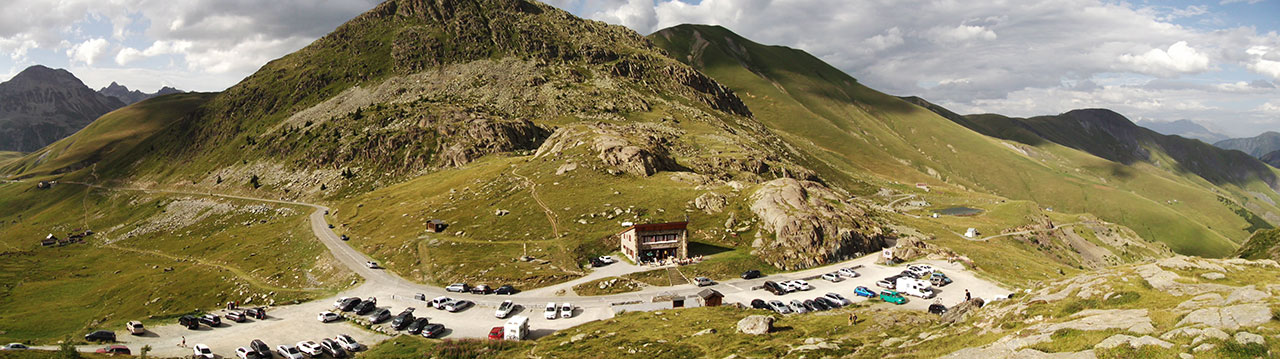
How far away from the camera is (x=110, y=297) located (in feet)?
331

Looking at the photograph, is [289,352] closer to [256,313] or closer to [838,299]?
[256,313]

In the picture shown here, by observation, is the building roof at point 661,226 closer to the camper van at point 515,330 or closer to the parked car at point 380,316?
the camper van at point 515,330

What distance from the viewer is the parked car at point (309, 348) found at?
178 ft

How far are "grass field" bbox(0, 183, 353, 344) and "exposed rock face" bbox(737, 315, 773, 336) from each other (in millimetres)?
64782

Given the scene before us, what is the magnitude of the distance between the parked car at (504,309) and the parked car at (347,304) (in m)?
18.9

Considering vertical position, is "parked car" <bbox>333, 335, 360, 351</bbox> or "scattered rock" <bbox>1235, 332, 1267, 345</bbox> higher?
"scattered rock" <bbox>1235, 332, 1267, 345</bbox>

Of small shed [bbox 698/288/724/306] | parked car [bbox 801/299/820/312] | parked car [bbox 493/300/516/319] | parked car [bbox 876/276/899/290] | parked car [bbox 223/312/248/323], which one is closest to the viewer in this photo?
parked car [bbox 223/312/248/323]

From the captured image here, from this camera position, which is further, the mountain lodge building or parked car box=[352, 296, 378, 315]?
the mountain lodge building

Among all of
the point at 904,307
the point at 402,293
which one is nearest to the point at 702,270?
the point at 904,307

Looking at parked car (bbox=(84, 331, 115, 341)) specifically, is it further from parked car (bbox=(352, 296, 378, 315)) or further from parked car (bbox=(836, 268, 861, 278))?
parked car (bbox=(836, 268, 861, 278))

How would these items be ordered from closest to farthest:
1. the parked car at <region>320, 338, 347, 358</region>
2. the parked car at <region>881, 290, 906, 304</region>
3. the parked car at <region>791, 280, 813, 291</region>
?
1. the parked car at <region>320, 338, 347, 358</region>
2. the parked car at <region>881, 290, 906, 304</region>
3. the parked car at <region>791, 280, 813, 291</region>

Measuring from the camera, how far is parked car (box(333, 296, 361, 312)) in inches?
2702

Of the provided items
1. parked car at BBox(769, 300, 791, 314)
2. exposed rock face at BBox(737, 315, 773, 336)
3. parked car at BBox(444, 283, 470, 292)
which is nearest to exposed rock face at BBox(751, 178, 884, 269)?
parked car at BBox(769, 300, 791, 314)

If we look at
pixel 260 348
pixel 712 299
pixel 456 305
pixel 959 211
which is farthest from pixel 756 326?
pixel 959 211
